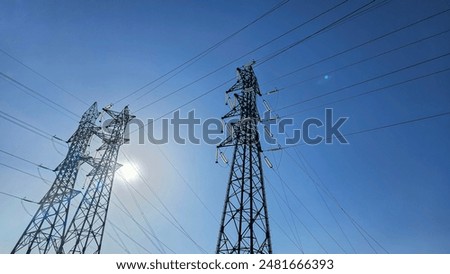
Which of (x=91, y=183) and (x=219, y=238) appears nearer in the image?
(x=219, y=238)

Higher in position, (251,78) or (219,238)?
(251,78)

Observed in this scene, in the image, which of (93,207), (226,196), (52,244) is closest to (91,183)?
(93,207)

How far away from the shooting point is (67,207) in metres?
22.6

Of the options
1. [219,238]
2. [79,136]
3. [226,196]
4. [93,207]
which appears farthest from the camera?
[79,136]

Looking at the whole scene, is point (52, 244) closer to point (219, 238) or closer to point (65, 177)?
point (65, 177)

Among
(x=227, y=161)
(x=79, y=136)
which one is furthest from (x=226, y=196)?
(x=79, y=136)

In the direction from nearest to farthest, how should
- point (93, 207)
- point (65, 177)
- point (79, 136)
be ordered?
point (93, 207) < point (65, 177) < point (79, 136)

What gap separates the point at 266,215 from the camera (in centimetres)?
1420
